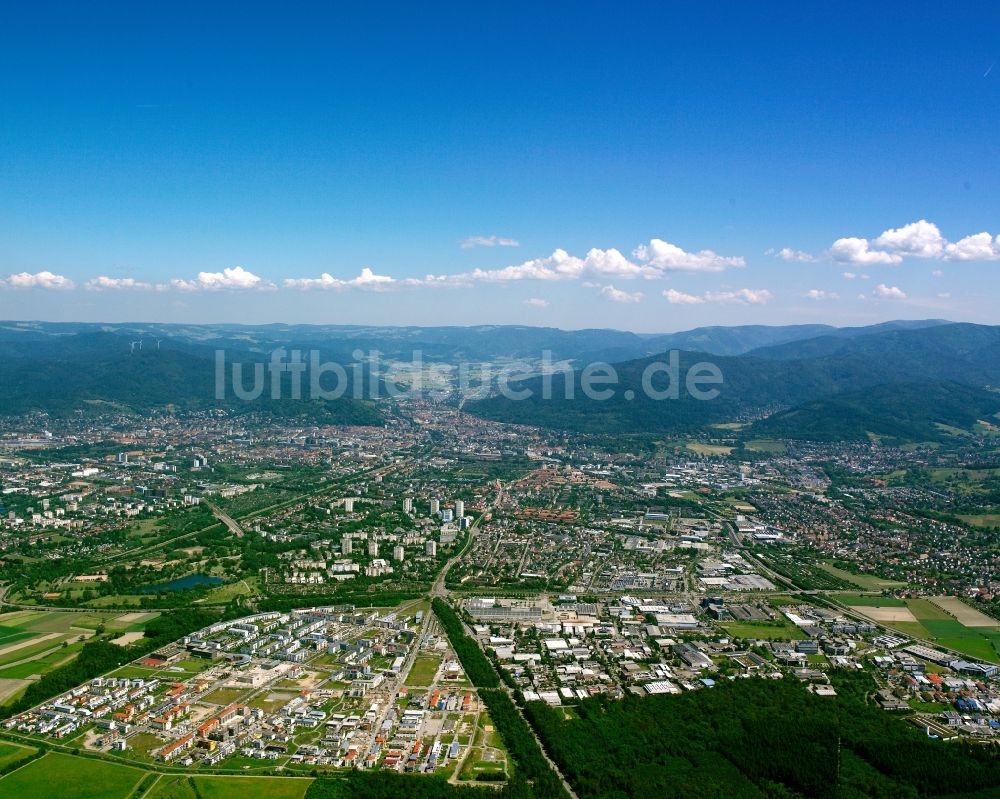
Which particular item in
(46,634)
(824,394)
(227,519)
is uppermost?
(824,394)

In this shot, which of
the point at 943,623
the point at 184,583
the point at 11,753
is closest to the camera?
the point at 11,753

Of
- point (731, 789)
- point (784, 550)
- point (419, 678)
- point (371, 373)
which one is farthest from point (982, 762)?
point (371, 373)

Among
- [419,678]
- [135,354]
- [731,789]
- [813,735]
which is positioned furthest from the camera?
[135,354]

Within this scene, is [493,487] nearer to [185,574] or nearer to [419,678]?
[185,574]

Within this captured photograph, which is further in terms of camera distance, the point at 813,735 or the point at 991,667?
the point at 991,667

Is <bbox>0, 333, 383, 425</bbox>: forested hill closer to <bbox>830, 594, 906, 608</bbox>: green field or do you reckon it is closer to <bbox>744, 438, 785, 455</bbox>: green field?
<bbox>744, 438, 785, 455</bbox>: green field

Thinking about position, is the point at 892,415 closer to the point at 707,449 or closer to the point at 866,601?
the point at 707,449

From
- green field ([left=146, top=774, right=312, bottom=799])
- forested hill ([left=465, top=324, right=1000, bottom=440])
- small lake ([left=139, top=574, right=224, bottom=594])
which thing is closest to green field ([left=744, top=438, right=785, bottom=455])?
forested hill ([left=465, top=324, right=1000, bottom=440])

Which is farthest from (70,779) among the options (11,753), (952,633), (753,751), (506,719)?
(952,633)
